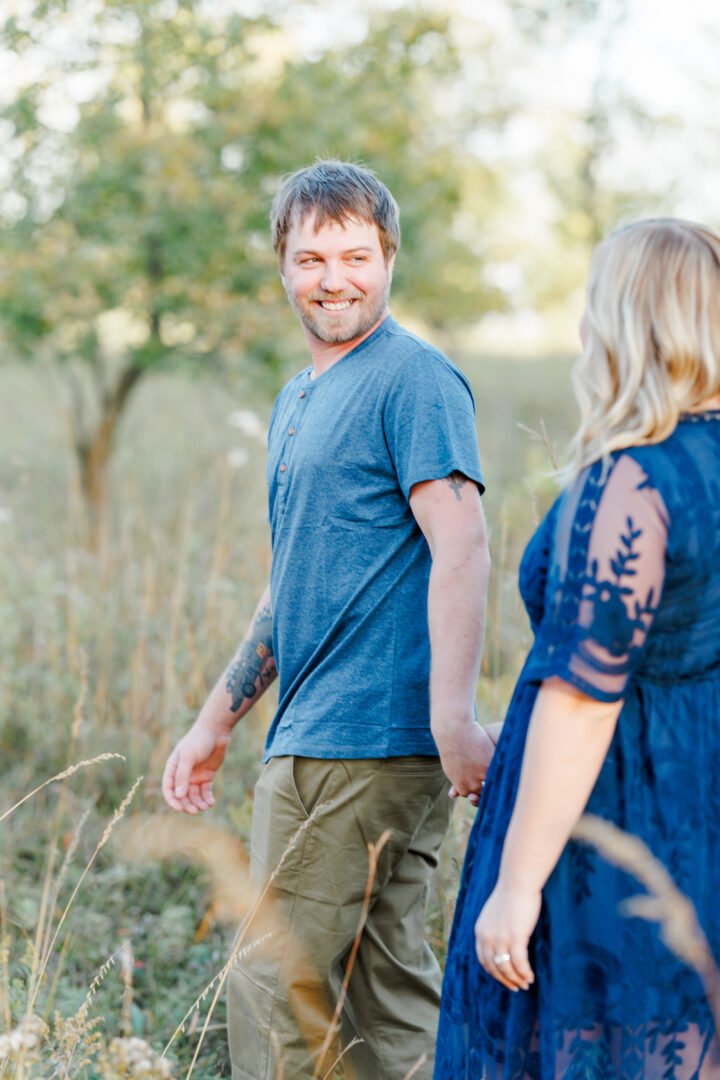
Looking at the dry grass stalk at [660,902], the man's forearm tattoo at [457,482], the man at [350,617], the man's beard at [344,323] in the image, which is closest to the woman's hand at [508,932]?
the dry grass stalk at [660,902]

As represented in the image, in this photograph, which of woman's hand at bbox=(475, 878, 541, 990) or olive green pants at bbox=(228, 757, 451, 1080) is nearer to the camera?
woman's hand at bbox=(475, 878, 541, 990)

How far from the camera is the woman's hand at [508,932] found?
135cm

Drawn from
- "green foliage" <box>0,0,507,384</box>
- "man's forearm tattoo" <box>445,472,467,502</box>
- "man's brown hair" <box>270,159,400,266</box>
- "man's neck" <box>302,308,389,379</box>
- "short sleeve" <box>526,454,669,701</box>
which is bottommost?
"short sleeve" <box>526,454,669,701</box>

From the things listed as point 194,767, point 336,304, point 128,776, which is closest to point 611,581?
point 336,304

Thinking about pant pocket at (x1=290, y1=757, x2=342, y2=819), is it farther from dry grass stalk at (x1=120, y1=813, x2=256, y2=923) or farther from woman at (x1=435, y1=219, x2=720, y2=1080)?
dry grass stalk at (x1=120, y1=813, x2=256, y2=923)

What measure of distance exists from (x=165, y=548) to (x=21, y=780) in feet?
5.01

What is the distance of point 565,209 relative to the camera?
30109mm

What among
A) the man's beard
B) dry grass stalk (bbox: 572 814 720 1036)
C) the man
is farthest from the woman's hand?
the man's beard

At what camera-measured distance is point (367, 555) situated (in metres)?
1.90

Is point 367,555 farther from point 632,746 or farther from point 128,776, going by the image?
point 128,776

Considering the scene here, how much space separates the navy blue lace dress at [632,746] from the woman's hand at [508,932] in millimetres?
67

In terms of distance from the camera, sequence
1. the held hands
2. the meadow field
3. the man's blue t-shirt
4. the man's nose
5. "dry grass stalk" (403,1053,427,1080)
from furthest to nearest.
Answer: the meadow field, the man's nose, the man's blue t-shirt, the held hands, "dry grass stalk" (403,1053,427,1080)

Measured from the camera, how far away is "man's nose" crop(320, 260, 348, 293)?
195cm

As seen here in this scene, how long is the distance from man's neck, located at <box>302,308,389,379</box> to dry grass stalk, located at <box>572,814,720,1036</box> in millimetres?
1061
